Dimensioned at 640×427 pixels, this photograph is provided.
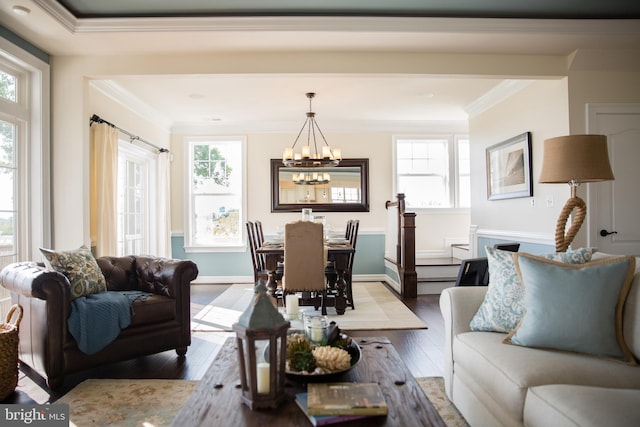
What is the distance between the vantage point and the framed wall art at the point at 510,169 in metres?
4.61

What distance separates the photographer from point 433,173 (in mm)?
7055

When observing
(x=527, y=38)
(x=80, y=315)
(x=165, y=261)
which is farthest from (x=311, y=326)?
(x=527, y=38)

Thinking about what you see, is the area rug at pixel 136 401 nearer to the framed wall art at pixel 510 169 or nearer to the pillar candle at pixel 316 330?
the pillar candle at pixel 316 330

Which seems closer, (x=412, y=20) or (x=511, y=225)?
(x=412, y=20)

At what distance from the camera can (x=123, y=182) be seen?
541 cm

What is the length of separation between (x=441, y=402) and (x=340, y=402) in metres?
1.33

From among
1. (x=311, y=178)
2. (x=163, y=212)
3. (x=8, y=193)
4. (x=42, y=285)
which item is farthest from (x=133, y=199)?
(x=42, y=285)

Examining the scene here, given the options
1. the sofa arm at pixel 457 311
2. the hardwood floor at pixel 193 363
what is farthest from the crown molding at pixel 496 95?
the sofa arm at pixel 457 311

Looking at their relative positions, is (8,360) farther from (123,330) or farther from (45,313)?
(123,330)

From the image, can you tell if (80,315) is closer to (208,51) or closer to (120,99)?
(208,51)

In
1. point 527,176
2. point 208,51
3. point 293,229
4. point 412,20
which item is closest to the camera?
point 412,20

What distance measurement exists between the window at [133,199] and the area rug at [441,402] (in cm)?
412

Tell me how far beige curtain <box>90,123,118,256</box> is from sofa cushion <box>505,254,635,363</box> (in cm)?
395

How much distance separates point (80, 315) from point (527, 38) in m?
4.07
